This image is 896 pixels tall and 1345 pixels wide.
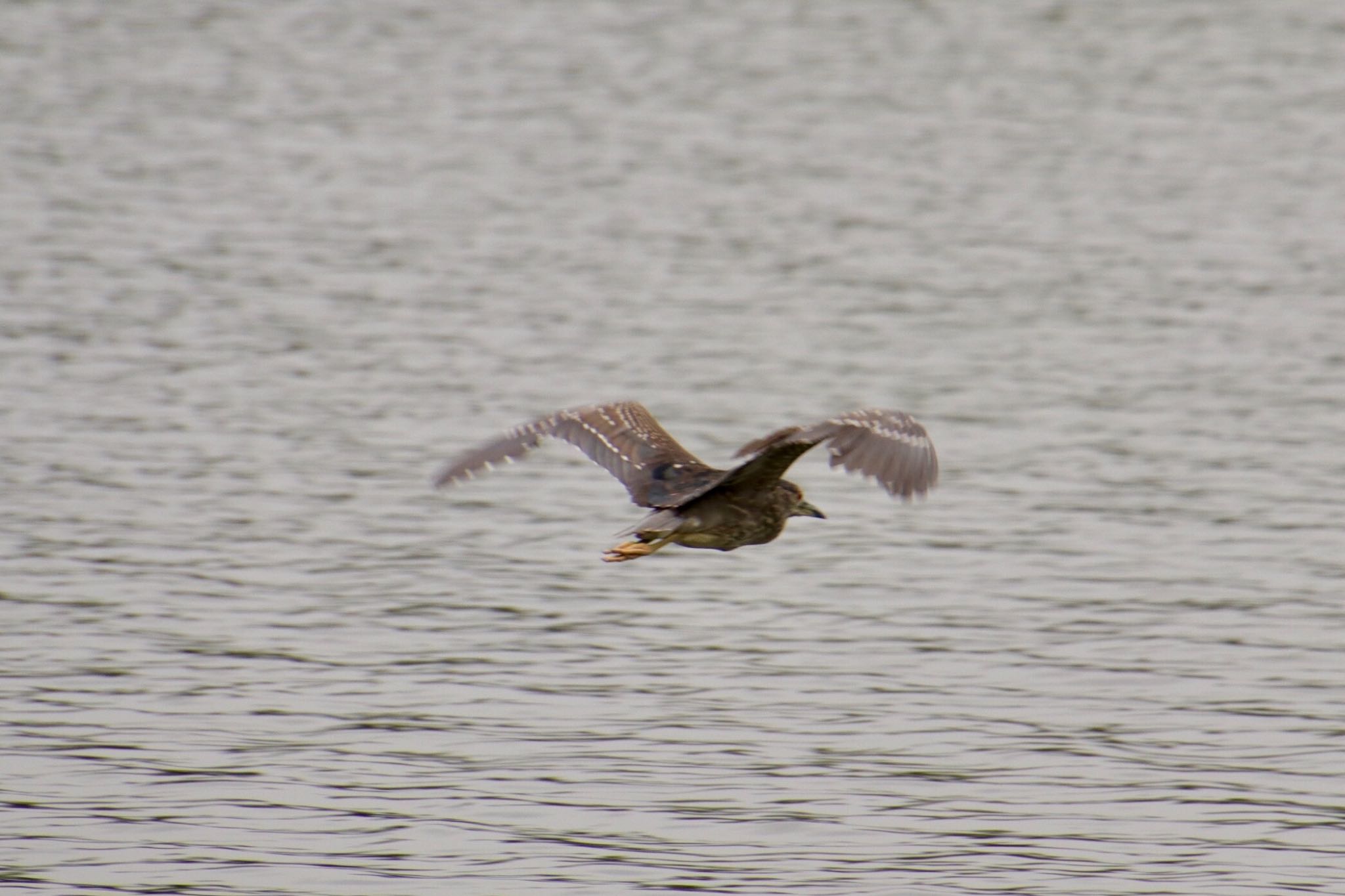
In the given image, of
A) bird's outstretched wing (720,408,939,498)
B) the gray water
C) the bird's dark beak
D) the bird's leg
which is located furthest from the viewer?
the bird's dark beak

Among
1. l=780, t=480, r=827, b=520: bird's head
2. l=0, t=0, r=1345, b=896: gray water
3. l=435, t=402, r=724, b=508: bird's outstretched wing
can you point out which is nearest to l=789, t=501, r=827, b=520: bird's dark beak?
l=780, t=480, r=827, b=520: bird's head

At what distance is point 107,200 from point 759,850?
70.2 feet

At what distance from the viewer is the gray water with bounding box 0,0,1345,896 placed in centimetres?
1073

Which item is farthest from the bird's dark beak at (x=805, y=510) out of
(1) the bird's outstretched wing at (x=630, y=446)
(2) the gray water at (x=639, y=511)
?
(2) the gray water at (x=639, y=511)

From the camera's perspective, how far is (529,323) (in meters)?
23.8

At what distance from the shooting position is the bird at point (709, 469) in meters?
9.55

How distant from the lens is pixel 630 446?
37.0ft

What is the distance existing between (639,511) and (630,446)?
5.79 metres

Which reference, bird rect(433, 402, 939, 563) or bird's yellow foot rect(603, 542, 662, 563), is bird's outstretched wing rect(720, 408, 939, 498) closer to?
bird rect(433, 402, 939, 563)

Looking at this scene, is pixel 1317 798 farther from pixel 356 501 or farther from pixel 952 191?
pixel 952 191

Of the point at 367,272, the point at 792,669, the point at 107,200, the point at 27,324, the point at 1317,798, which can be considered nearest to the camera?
the point at 1317,798

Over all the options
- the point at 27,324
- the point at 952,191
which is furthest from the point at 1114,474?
the point at 952,191

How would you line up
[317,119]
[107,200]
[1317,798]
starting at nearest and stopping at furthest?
[1317,798] → [107,200] → [317,119]

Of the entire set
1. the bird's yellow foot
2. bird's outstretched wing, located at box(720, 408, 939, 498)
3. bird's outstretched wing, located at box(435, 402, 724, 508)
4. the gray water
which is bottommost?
the gray water
